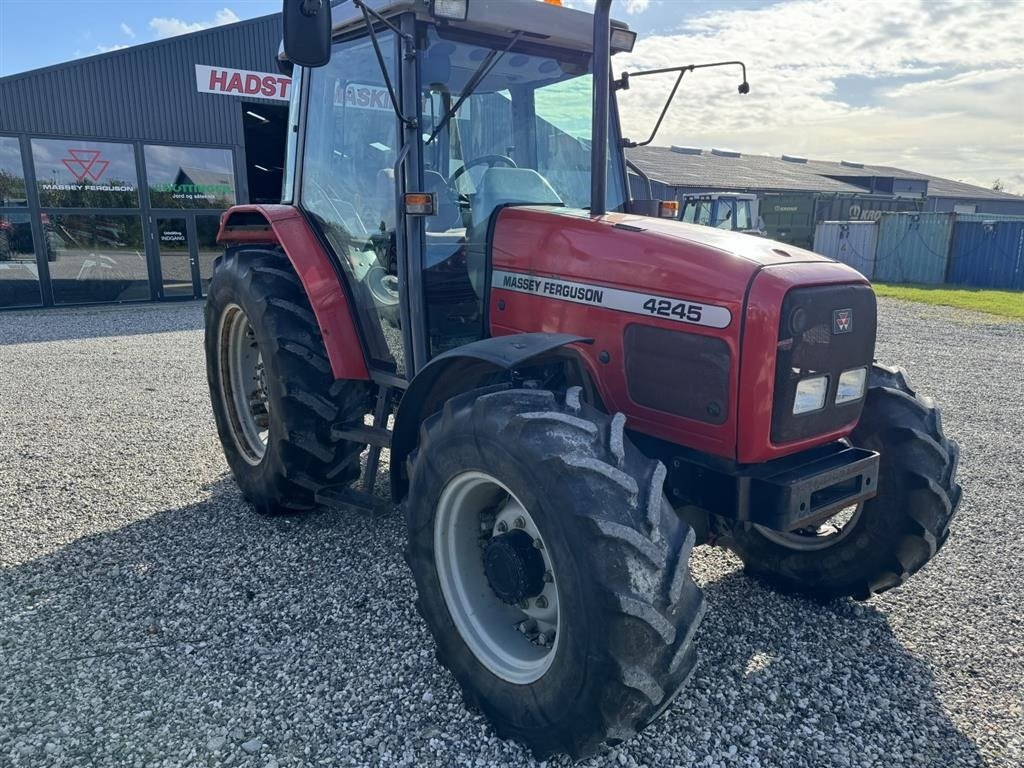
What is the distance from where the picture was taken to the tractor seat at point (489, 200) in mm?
3258

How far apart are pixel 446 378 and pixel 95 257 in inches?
546

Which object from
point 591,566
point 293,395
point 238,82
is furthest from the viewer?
point 238,82

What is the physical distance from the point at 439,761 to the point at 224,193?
15.0m

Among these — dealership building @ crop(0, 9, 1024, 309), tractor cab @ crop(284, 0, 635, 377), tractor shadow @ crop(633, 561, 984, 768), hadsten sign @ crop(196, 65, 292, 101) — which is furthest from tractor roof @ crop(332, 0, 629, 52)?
hadsten sign @ crop(196, 65, 292, 101)

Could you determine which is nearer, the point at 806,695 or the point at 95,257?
the point at 806,695

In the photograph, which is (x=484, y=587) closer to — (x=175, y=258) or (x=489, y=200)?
(x=489, y=200)

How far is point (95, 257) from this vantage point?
14.3m

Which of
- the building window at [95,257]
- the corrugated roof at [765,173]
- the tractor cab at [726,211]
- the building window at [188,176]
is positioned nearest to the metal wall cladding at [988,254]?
the tractor cab at [726,211]

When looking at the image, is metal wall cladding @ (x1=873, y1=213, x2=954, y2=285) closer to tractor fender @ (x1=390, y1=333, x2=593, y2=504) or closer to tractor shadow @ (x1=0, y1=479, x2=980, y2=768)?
tractor shadow @ (x1=0, y1=479, x2=980, y2=768)

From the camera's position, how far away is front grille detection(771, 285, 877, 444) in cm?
247

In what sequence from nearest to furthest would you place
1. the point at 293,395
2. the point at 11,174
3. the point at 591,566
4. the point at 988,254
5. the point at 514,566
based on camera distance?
the point at 591,566 → the point at 514,566 → the point at 293,395 → the point at 11,174 → the point at 988,254

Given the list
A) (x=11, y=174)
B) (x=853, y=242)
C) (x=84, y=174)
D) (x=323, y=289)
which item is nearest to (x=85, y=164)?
(x=84, y=174)

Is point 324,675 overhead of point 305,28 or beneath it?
beneath

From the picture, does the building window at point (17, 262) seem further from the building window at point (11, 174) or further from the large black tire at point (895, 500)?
the large black tire at point (895, 500)
